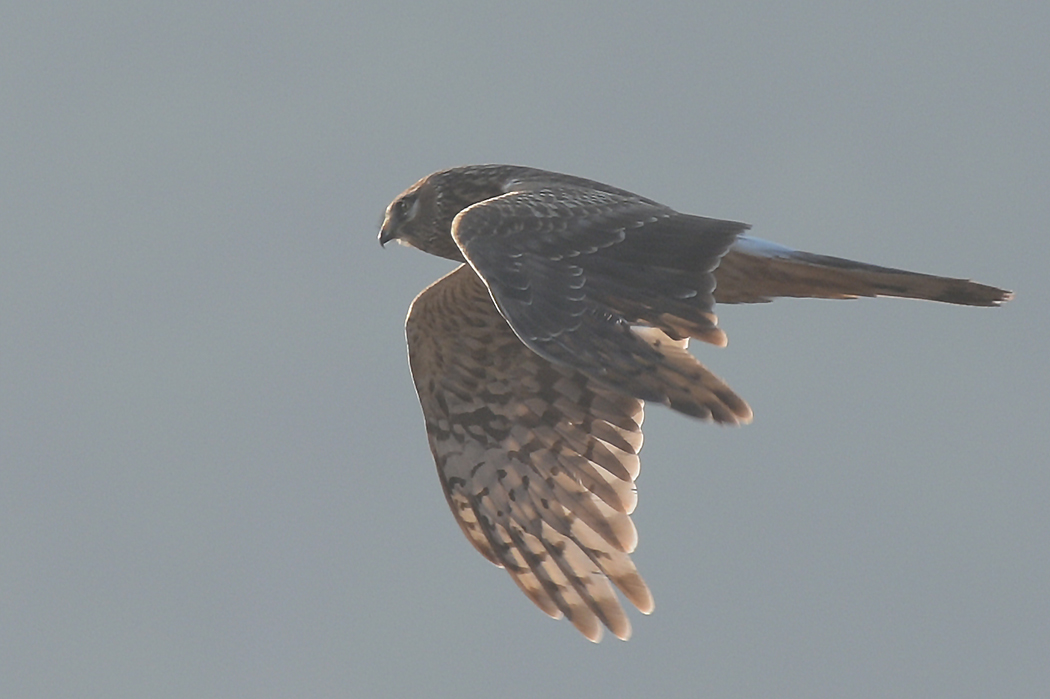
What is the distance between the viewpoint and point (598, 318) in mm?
8062

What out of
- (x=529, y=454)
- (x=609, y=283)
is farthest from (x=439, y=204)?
(x=609, y=283)

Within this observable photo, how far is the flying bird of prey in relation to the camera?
7992mm

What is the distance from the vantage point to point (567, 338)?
7.93 meters

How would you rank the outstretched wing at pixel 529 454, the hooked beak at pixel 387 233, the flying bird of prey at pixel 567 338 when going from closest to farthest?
the flying bird of prey at pixel 567 338 < the outstretched wing at pixel 529 454 < the hooked beak at pixel 387 233

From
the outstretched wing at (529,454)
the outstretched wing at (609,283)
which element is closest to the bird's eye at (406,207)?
the outstretched wing at (529,454)

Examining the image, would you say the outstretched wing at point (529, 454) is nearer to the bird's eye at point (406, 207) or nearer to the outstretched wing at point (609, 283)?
the bird's eye at point (406, 207)

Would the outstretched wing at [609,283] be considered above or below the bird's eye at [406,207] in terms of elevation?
below

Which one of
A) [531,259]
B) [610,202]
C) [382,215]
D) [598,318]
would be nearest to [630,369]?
[598,318]

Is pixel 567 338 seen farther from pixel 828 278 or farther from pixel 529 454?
pixel 529 454

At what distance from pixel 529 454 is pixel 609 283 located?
2.45 metres

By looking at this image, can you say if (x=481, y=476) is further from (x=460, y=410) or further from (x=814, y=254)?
(x=814, y=254)

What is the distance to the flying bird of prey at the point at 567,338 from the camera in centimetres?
799

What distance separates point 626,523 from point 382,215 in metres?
2.48

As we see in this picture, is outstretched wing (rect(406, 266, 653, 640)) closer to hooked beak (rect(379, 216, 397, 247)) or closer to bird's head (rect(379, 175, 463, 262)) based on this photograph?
bird's head (rect(379, 175, 463, 262))
